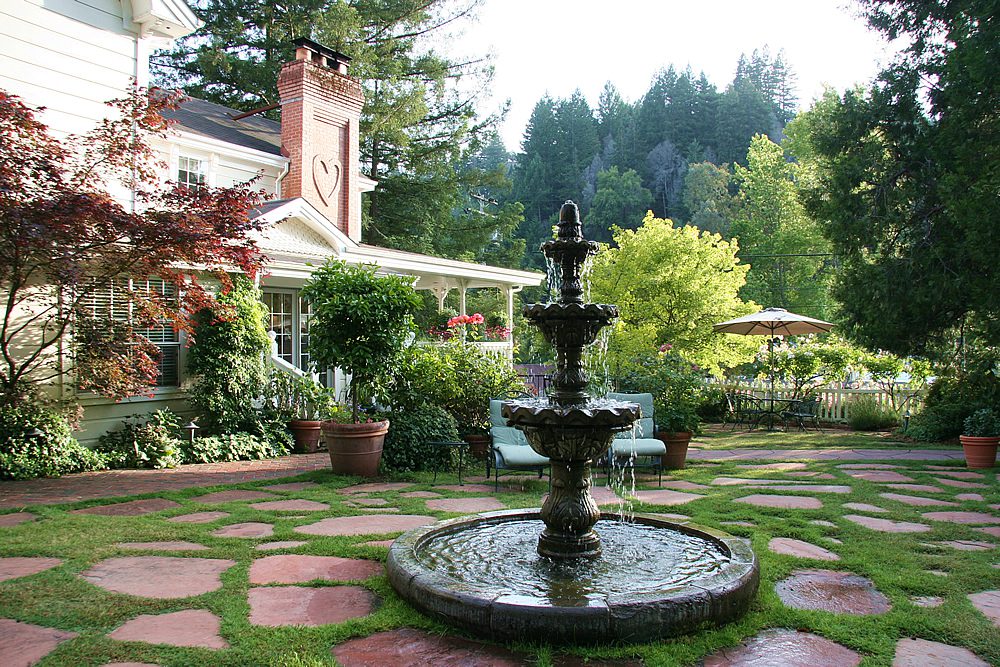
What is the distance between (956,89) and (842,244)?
9.98ft

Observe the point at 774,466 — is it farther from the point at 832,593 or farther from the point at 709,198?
the point at 709,198

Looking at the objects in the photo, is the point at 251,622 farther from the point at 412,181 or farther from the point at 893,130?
the point at 412,181

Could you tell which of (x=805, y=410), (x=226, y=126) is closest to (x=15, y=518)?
(x=226, y=126)

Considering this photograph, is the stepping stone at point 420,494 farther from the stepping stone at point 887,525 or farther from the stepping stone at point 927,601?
the stepping stone at point 927,601

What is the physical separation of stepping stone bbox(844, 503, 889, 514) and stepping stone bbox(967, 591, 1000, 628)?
2221 mm

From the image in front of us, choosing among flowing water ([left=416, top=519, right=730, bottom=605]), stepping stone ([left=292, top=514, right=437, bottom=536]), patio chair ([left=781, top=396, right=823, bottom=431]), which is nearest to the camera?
flowing water ([left=416, top=519, right=730, bottom=605])

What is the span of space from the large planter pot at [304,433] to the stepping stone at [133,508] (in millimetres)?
3735

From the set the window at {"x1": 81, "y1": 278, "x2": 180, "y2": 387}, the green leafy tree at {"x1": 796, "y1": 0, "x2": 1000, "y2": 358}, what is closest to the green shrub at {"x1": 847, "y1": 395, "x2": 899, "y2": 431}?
the green leafy tree at {"x1": 796, "y1": 0, "x2": 1000, "y2": 358}

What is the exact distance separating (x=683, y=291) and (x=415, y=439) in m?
9.46

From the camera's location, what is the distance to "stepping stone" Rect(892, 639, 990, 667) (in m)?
3.13

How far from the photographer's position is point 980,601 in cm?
395

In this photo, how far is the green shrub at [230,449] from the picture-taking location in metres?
9.27

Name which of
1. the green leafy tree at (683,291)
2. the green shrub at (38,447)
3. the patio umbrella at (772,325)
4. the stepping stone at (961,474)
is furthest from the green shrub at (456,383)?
the green leafy tree at (683,291)

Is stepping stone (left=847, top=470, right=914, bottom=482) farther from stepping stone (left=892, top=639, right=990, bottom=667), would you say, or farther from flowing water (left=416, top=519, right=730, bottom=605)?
stepping stone (left=892, top=639, right=990, bottom=667)
